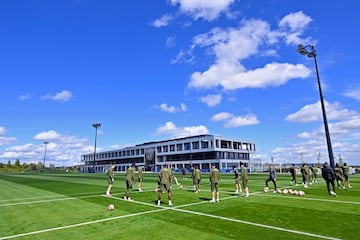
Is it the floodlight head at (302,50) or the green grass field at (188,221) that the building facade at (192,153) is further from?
the green grass field at (188,221)

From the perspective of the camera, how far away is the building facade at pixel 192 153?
87938mm

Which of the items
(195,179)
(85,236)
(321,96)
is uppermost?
(321,96)

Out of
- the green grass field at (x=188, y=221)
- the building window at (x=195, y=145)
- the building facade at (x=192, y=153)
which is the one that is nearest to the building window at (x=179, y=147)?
the building facade at (x=192, y=153)

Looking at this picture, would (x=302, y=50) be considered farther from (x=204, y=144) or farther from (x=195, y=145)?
(x=195, y=145)

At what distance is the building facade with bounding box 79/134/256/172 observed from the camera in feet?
289

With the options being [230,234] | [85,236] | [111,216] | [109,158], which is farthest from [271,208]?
[109,158]

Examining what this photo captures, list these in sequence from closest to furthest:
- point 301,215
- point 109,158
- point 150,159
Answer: point 301,215 → point 150,159 → point 109,158

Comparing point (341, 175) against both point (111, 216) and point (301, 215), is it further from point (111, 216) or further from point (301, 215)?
point (111, 216)

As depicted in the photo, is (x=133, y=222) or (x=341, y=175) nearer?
(x=133, y=222)

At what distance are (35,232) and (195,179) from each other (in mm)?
11153

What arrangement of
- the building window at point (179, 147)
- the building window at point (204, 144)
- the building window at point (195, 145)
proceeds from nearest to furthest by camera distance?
the building window at point (204, 144) < the building window at point (195, 145) < the building window at point (179, 147)

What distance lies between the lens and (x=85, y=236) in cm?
698

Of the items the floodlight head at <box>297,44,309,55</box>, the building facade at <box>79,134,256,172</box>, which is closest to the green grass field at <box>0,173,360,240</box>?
the floodlight head at <box>297,44,309,55</box>

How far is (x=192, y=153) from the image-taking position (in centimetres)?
9462
